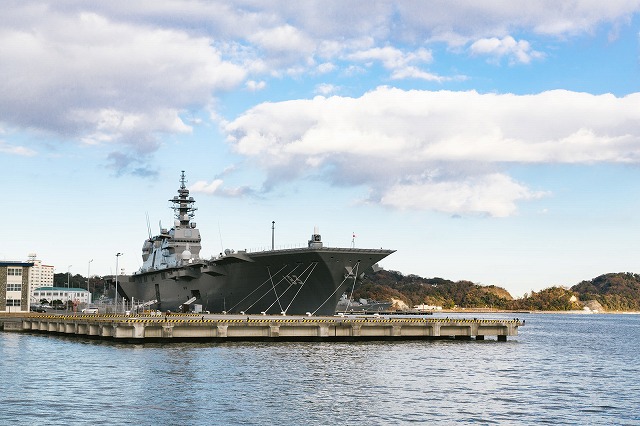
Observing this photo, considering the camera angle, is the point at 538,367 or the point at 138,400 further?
the point at 538,367

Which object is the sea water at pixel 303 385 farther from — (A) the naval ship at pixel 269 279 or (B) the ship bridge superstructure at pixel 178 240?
(B) the ship bridge superstructure at pixel 178 240

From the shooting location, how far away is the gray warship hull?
60.6 meters

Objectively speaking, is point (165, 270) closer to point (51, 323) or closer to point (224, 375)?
point (51, 323)

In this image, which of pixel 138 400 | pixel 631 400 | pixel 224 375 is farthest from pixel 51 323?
pixel 631 400

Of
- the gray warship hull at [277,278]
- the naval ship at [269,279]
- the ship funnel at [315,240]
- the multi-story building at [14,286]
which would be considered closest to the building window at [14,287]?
the multi-story building at [14,286]

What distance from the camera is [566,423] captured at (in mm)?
25828

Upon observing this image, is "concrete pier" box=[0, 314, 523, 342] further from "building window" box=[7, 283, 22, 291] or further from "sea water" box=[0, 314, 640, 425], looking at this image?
"building window" box=[7, 283, 22, 291]

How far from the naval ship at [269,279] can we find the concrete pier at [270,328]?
5606mm

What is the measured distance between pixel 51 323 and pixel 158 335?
63.4 ft

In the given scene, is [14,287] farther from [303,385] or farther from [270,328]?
[303,385]

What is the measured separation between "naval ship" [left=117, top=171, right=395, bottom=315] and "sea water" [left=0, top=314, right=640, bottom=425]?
9.63m

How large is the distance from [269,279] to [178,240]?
24.8 m

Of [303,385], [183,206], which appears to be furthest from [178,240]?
[303,385]

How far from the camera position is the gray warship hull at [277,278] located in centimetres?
6062
